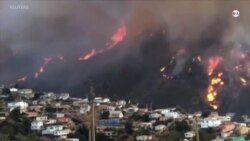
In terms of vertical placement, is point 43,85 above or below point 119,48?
below

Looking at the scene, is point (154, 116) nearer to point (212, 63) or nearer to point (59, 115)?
point (212, 63)

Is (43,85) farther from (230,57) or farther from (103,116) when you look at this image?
(230,57)

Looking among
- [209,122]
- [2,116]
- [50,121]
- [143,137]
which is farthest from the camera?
[209,122]

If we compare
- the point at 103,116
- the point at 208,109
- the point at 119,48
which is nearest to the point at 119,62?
the point at 119,48

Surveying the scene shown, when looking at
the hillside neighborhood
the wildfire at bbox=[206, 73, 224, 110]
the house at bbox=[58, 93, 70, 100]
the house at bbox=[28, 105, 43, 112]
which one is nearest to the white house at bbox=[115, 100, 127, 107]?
the hillside neighborhood

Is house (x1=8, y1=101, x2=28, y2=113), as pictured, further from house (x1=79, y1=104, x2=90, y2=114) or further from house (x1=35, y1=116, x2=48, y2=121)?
house (x1=79, y1=104, x2=90, y2=114)

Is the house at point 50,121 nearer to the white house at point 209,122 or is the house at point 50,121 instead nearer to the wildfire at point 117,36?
the wildfire at point 117,36

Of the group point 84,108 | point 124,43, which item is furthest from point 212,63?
point 84,108
